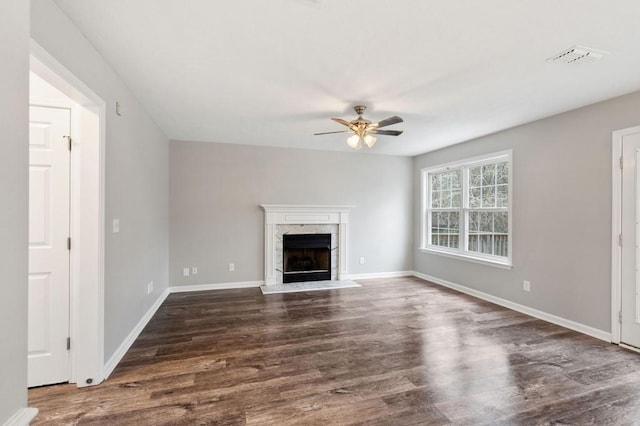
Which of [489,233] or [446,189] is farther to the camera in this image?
[446,189]

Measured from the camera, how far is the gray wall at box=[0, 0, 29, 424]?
83 cm

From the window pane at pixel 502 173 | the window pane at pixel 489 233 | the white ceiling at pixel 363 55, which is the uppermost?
the white ceiling at pixel 363 55

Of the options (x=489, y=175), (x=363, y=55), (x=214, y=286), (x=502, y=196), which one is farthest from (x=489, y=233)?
(x=214, y=286)

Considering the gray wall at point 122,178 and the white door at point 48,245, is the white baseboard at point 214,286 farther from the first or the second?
the white door at point 48,245

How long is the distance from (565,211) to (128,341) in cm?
487

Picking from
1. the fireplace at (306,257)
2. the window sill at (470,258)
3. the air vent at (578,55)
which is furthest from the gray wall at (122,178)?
the window sill at (470,258)

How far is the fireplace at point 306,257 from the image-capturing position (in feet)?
17.0

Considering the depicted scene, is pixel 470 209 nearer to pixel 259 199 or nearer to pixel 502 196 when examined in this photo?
pixel 502 196

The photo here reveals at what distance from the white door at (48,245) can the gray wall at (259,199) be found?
2564mm

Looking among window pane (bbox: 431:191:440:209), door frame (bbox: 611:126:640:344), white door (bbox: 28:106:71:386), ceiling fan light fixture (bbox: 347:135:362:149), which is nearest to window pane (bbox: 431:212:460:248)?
window pane (bbox: 431:191:440:209)

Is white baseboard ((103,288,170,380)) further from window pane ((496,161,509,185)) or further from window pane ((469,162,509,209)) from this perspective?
window pane ((496,161,509,185))

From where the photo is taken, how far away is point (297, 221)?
5.11m

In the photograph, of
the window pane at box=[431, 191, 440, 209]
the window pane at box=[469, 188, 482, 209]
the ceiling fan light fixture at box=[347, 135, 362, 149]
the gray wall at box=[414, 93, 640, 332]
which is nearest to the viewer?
the gray wall at box=[414, 93, 640, 332]

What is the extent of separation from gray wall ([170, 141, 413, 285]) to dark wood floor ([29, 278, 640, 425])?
1.30 metres
